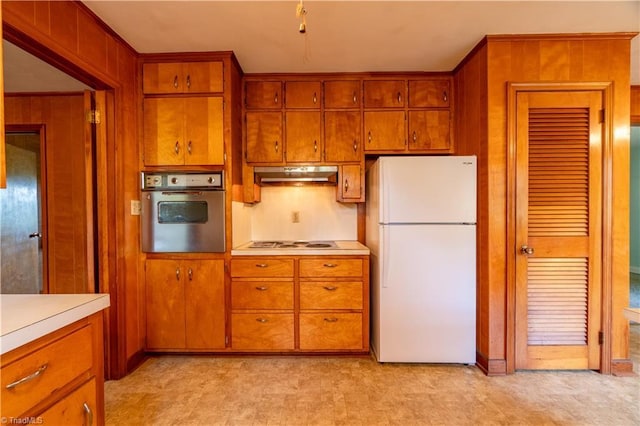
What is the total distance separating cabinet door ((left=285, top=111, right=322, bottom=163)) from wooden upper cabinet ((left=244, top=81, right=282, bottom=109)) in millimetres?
197

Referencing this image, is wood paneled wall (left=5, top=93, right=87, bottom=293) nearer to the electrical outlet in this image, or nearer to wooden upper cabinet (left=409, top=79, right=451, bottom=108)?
the electrical outlet

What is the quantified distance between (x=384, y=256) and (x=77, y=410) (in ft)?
6.37

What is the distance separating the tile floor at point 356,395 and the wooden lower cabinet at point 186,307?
6.7 inches

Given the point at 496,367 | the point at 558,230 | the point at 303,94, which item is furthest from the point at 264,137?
the point at 496,367

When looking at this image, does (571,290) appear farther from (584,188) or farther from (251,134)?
(251,134)

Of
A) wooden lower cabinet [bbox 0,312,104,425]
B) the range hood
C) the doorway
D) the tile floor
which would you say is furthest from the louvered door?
the doorway

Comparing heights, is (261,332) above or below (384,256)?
below

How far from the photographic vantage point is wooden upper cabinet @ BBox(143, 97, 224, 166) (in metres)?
2.48

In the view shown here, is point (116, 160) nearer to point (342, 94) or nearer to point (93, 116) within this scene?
point (93, 116)

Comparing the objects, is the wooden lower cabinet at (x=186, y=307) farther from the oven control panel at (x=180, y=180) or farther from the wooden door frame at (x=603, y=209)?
the wooden door frame at (x=603, y=209)

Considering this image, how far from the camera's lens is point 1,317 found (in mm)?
946

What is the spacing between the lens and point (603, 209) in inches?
87.2

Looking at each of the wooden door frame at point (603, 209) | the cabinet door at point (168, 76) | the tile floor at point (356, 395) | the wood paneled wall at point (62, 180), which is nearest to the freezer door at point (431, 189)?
the wooden door frame at point (603, 209)

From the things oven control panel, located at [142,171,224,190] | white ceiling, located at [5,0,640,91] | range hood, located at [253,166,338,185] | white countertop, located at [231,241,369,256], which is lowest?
white countertop, located at [231,241,369,256]
